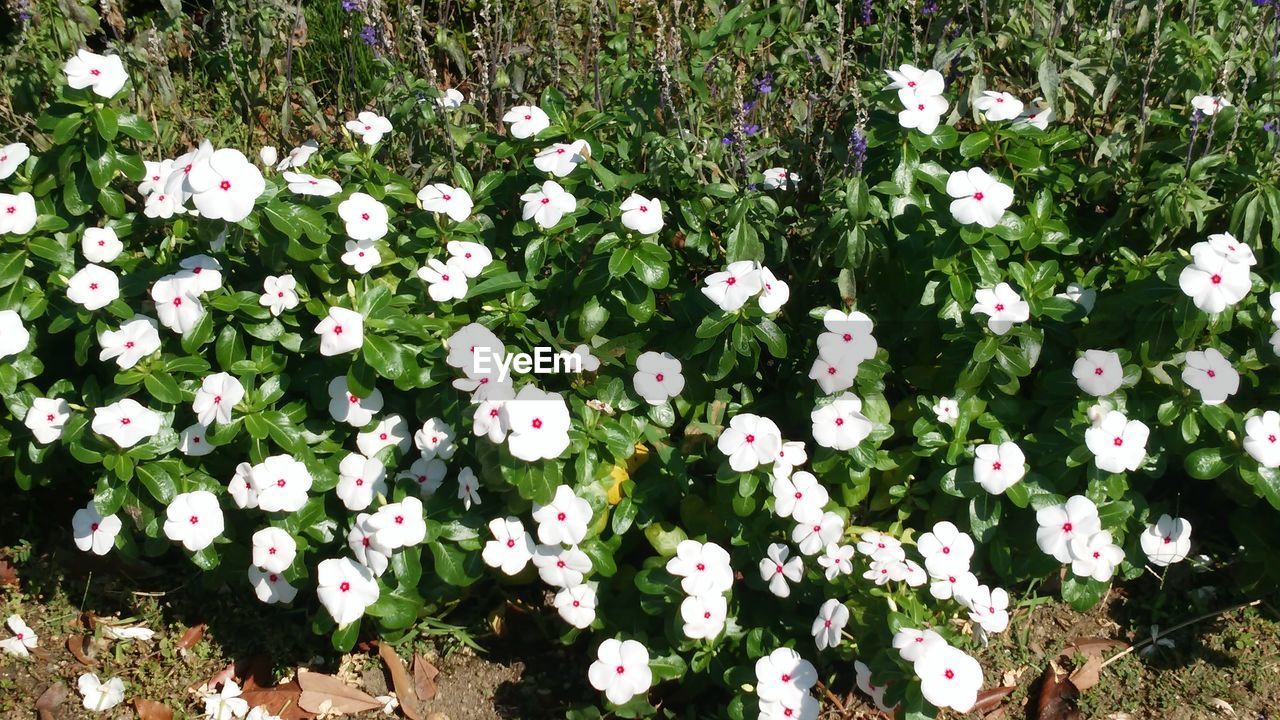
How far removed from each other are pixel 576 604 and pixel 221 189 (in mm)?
1132

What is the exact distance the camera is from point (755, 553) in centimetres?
249

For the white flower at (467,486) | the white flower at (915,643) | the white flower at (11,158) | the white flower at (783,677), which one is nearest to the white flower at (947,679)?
the white flower at (915,643)

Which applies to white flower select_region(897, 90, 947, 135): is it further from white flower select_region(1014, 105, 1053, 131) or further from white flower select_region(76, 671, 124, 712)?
white flower select_region(76, 671, 124, 712)

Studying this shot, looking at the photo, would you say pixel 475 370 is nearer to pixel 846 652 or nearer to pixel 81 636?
pixel 846 652

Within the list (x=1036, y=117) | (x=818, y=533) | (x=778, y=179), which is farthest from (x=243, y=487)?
(x=1036, y=117)

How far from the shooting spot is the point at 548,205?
7.95 feet

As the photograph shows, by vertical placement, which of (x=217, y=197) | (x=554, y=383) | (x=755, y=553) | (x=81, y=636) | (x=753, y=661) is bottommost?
(x=81, y=636)

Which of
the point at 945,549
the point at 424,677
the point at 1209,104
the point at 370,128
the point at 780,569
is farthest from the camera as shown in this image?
the point at 424,677

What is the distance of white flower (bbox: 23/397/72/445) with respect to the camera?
96.7 inches

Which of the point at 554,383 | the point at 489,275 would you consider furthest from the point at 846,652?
the point at 489,275

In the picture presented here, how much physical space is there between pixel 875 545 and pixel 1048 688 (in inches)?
28.1

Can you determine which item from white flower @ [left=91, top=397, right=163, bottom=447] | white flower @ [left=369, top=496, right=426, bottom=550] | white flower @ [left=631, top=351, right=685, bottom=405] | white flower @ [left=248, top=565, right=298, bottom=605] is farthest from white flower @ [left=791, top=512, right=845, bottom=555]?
white flower @ [left=91, top=397, right=163, bottom=447]

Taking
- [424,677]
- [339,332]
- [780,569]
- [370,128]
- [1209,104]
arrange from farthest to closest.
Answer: [424,677] < [370,128] < [1209,104] < [780,569] < [339,332]

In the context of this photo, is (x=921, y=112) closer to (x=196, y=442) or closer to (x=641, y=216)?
(x=641, y=216)
